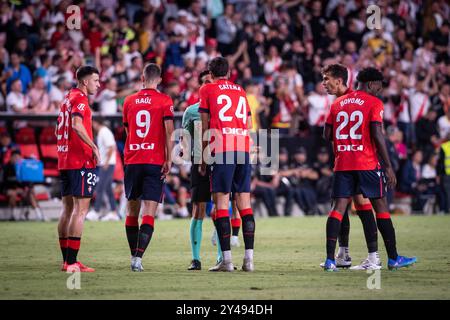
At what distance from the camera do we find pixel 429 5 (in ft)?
102

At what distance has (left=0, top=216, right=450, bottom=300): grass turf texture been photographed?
9.65 meters

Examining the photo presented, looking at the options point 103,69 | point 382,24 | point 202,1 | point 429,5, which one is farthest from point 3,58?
point 429,5

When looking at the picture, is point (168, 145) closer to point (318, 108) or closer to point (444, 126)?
point (318, 108)

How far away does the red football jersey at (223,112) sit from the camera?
11.7 m

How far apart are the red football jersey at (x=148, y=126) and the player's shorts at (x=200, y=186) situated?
0.85 metres

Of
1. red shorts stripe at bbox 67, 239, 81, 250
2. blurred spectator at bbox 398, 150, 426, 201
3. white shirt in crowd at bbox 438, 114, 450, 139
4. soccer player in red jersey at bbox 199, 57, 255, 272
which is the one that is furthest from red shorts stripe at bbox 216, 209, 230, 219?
white shirt in crowd at bbox 438, 114, 450, 139

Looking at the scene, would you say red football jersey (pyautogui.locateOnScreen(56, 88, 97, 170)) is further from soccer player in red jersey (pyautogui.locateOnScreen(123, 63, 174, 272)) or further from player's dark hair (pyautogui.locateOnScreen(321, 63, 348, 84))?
player's dark hair (pyautogui.locateOnScreen(321, 63, 348, 84))

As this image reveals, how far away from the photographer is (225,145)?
11.8 m

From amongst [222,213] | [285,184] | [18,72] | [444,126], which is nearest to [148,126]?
[222,213]

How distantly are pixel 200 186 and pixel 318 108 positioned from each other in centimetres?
1324

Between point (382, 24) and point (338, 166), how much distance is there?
18291 millimetres

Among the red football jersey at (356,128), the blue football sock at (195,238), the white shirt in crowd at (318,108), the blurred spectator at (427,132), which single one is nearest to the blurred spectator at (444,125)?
the blurred spectator at (427,132)
